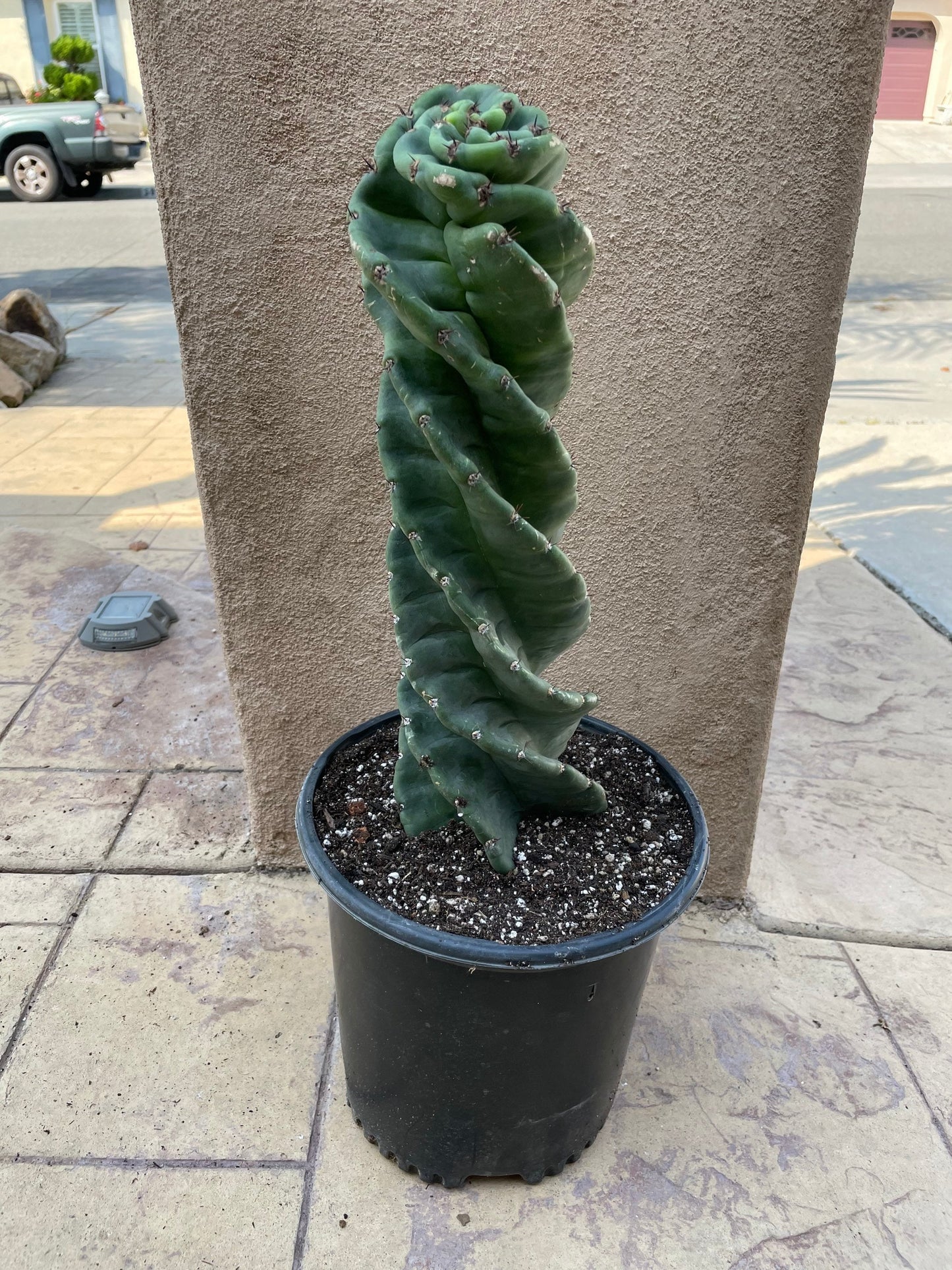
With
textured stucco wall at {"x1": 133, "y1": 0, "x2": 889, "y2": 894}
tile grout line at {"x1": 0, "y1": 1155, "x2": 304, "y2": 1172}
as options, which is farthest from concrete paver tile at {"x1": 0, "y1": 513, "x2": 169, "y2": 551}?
tile grout line at {"x1": 0, "y1": 1155, "x2": 304, "y2": 1172}

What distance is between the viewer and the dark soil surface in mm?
1618

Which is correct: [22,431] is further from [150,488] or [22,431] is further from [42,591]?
[42,591]

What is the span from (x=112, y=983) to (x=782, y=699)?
7.52ft

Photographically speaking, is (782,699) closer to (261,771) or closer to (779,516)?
(779,516)

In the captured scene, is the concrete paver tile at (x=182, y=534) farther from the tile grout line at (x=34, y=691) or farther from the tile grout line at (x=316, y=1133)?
the tile grout line at (x=316, y=1133)

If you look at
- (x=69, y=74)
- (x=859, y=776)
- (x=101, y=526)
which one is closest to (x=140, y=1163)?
(x=859, y=776)

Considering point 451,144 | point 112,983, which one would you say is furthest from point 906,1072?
point 451,144

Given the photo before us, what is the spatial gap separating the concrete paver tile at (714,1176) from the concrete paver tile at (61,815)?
106cm

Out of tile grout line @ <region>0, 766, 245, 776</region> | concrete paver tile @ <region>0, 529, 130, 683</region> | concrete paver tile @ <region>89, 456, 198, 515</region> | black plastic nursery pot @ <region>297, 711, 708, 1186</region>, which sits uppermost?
black plastic nursery pot @ <region>297, 711, 708, 1186</region>

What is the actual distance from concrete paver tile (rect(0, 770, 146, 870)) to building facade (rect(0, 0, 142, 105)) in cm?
2930

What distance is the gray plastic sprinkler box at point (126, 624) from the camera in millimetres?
3539

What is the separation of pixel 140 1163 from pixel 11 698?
6.13ft

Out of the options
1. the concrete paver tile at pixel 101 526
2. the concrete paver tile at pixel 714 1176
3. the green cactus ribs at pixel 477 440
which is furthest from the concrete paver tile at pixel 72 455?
the concrete paver tile at pixel 714 1176

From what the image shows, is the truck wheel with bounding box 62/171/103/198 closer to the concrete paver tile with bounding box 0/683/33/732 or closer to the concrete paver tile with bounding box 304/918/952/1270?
the concrete paver tile with bounding box 0/683/33/732
